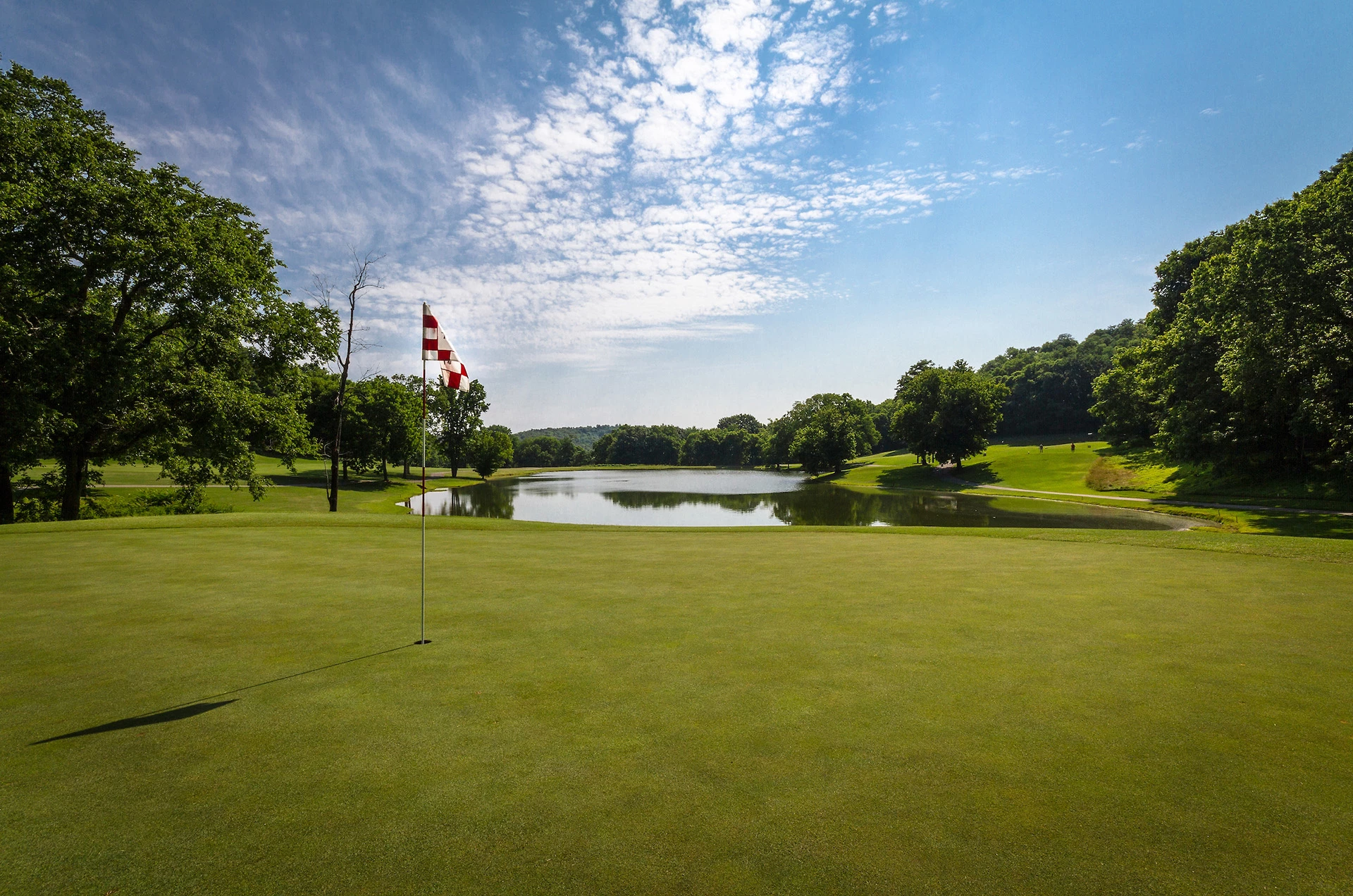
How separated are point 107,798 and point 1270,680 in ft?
33.1

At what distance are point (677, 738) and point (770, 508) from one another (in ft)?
136

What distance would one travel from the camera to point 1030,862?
328 centimetres

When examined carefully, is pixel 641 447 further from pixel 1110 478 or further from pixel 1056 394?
pixel 1110 478

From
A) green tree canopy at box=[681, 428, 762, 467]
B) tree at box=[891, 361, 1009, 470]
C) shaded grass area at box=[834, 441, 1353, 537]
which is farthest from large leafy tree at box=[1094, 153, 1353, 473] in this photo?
green tree canopy at box=[681, 428, 762, 467]

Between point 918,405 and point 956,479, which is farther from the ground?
point 918,405

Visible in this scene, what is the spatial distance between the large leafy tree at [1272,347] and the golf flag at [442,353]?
33.2 m

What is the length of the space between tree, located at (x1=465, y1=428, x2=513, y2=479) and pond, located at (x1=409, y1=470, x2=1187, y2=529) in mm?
12985

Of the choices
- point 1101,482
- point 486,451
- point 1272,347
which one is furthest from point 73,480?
point 1101,482

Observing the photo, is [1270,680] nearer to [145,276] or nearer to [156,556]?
[156,556]

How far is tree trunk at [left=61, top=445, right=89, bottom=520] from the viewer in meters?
23.6

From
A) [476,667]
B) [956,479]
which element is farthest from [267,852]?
[956,479]

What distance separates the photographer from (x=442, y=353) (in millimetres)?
8273

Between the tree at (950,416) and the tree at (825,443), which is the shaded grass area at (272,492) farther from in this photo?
the tree at (950,416)

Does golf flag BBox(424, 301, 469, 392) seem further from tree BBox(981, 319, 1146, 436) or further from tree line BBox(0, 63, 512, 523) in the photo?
tree BBox(981, 319, 1146, 436)
